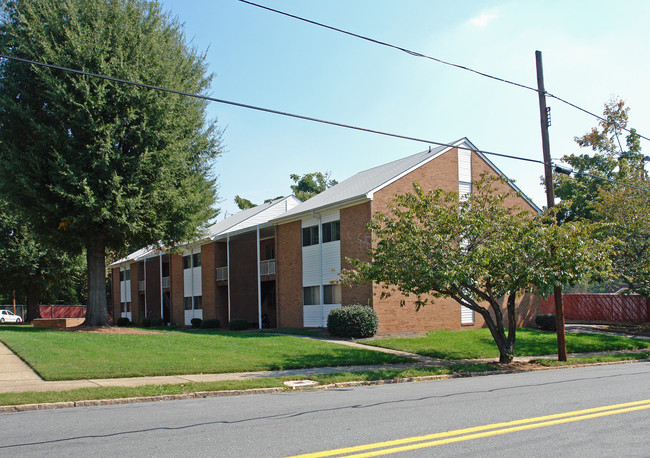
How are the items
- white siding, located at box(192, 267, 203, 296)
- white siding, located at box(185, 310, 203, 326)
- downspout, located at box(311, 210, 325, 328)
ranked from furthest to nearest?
1. white siding, located at box(192, 267, 203, 296)
2. white siding, located at box(185, 310, 203, 326)
3. downspout, located at box(311, 210, 325, 328)

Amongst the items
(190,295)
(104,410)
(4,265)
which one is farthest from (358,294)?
(4,265)

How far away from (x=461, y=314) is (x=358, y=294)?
17.9 feet

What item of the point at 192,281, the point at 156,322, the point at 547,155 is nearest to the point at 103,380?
the point at 547,155

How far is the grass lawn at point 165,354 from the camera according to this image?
14.2m

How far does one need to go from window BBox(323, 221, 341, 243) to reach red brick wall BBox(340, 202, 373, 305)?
23.5 inches

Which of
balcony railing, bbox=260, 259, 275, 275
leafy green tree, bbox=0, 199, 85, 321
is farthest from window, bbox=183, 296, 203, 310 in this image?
leafy green tree, bbox=0, 199, 85, 321

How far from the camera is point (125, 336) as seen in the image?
22.0 m

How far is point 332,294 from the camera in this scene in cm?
2769

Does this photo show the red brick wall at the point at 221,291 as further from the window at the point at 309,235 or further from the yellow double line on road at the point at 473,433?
the yellow double line on road at the point at 473,433

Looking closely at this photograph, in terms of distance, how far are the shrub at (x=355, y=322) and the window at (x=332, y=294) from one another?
3.87 m

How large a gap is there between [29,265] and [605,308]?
41.2 metres

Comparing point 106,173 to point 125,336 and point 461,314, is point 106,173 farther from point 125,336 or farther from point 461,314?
point 461,314

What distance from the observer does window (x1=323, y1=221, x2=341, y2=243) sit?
2761cm

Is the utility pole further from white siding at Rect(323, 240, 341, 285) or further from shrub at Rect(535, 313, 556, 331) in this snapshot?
white siding at Rect(323, 240, 341, 285)
